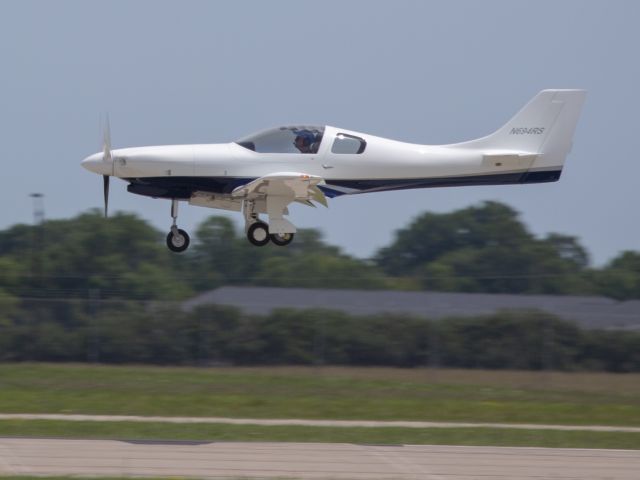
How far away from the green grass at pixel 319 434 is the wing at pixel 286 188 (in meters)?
4.63

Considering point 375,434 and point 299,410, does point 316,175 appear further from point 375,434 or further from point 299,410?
point 299,410

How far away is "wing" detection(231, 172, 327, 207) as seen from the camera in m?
19.6

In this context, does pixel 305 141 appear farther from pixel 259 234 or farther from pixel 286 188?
pixel 259 234

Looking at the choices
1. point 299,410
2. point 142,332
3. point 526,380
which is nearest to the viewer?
point 299,410

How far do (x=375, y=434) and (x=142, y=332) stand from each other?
13.5 meters

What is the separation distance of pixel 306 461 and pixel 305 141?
5675 mm

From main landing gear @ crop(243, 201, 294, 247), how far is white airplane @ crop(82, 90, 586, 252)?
2 centimetres

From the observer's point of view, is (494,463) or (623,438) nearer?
(494,463)

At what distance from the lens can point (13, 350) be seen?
33.2m

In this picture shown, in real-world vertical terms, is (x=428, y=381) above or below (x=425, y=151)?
below

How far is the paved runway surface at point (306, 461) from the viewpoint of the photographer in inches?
667

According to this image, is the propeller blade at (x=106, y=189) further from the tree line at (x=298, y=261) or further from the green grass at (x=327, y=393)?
the tree line at (x=298, y=261)

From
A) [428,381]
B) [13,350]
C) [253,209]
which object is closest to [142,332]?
[13,350]

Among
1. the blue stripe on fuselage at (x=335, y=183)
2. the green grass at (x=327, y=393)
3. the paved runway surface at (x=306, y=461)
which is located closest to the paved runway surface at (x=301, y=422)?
the green grass at (x=327, y=393)
